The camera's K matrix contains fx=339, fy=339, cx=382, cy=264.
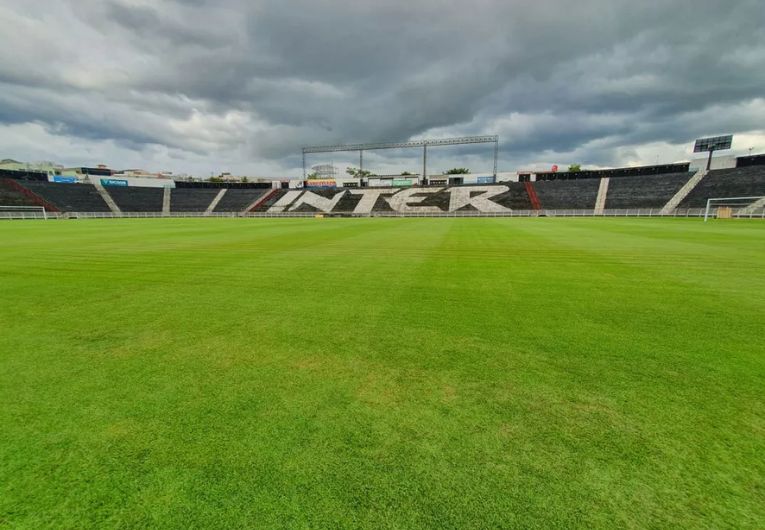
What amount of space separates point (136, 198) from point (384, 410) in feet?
270

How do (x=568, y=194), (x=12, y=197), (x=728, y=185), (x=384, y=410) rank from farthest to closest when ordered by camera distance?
(x=568, y=194)
(x=12, y=197)
(x=728, y=185)
(x=384, y=410)

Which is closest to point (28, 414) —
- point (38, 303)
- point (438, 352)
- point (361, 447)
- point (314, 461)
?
point (314, 461)

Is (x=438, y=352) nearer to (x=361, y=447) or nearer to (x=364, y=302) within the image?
(x=361, y=447)

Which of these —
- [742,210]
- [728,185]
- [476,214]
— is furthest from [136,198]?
[728,185]

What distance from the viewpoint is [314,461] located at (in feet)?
7.20

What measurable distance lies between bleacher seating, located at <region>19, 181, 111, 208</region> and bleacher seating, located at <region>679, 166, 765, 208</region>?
93296mm

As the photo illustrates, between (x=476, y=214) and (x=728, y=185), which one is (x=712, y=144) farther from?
(x=476, y=214)


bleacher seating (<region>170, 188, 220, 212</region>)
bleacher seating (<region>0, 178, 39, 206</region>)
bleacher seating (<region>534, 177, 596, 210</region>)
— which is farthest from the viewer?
bleacher seating (<region>170, 188, 220, 212</region>)

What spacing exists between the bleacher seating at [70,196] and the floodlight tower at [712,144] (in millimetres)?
100987

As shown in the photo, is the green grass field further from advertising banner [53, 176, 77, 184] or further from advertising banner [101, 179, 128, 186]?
advertising banner [53, 176, 77, 184]

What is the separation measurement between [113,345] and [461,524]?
4375 millimetres

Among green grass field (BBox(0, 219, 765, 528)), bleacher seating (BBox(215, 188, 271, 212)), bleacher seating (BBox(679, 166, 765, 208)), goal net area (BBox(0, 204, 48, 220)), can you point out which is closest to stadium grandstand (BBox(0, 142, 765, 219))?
bleacher seating (BBox(679, 166, 765, 208))

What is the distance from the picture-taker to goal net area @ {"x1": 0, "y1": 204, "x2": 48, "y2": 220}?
49.8 m

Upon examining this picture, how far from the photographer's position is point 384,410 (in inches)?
110
